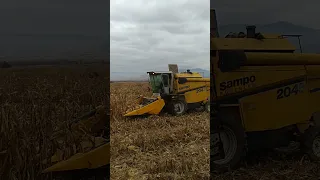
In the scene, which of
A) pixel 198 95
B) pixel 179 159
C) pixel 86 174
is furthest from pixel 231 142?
pixel 198 95

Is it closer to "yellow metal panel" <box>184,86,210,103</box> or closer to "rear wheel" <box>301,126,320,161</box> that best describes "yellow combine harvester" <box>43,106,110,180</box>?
"rear wheel" <box>301,126,320,161</box>

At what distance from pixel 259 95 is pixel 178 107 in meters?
3.75

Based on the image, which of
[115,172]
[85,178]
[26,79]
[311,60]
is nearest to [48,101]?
[26,79]

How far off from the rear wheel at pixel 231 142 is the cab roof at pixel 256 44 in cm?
58

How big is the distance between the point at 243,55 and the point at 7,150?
6.24ft

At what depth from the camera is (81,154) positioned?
219 centimetres

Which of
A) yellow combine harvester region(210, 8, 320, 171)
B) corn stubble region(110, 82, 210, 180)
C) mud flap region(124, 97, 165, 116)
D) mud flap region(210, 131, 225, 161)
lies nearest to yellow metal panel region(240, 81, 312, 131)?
yellow combine harvester region(210, 8, 320, 171)

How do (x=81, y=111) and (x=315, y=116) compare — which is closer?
(x=81, y=111)

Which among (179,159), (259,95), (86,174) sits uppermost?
(259,95)

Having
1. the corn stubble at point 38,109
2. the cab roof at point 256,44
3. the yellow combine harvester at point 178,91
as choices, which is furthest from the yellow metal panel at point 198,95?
the corn stubble at point 38,109

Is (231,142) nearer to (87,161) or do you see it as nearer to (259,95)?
(259,95)

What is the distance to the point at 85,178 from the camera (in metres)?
2.37

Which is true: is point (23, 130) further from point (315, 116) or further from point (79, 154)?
point (315, 116)

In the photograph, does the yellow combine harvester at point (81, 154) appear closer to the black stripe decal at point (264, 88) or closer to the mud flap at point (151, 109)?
the black stripe decal at point (264, 88)
